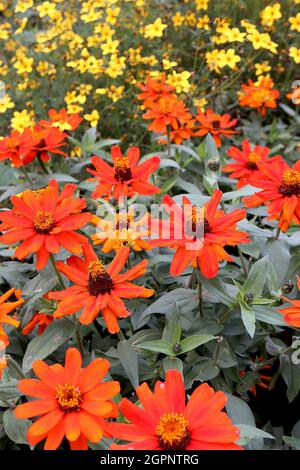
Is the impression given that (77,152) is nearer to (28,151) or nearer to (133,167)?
(28,151)

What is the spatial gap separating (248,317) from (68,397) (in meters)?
0.40

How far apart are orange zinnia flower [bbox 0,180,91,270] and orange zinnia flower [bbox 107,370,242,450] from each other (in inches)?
12.8

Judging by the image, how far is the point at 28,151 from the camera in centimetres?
157

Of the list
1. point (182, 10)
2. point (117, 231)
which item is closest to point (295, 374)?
point (117, 231)

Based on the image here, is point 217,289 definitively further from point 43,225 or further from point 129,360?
point 43,225

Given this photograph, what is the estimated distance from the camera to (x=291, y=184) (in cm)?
121

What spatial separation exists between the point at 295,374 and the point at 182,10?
2538mm

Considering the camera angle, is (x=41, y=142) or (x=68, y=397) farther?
(x=41, y=142)

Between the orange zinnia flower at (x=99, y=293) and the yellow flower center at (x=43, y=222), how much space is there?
80 mm

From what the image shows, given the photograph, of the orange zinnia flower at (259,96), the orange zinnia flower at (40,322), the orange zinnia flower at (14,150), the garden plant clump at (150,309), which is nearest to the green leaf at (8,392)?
the garden plant clump at (150,309)

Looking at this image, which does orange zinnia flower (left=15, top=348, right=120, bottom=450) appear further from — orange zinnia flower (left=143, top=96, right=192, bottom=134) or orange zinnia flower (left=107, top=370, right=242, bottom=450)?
orange zinnia flower (left=143, top=96, right=192, bottom=134)

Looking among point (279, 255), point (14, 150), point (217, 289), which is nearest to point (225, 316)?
point (217, 289)

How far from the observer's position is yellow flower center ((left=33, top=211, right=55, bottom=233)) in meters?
1.09

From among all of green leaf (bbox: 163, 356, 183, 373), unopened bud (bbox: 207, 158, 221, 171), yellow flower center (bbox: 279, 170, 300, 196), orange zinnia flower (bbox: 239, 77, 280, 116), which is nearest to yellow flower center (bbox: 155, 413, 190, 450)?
green leaf (bbox: 163, 356, 183, 373)
